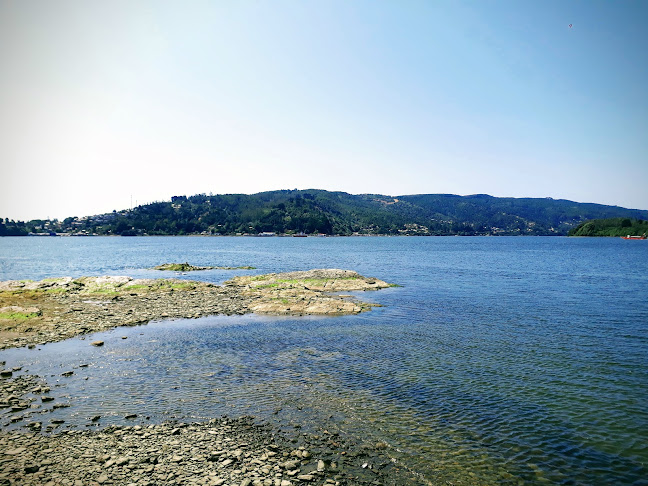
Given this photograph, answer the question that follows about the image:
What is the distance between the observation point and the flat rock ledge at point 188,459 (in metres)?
11.9

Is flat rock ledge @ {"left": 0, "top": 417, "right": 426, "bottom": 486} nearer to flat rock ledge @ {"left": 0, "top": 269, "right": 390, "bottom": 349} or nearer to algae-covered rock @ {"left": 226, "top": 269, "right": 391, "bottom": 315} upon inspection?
flat rock ledge @ {"left": 0, "top": 269, "right": 390, "bottom": 349}

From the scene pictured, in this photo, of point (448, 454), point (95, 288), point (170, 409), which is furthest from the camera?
point (95, 288)

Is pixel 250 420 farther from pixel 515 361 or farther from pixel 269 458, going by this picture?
pixel 515 361

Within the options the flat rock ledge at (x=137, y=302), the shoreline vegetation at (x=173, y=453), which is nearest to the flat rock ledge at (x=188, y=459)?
the shoreline vegetation at (x=173, y=453)

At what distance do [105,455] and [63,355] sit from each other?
14.6m

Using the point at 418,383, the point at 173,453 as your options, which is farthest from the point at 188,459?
the point at 418,383

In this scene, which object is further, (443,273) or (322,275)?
(443,273)

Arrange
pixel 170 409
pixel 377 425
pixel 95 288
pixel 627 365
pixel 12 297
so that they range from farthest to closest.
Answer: pixel 95 288 → pixel 12 297 → pixel 627 365 → pixel 170 409 → pixel 377 425

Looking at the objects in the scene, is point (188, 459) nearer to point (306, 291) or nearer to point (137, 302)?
point (137, 302)

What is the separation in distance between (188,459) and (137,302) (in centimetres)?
3516

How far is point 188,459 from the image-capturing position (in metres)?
13.1

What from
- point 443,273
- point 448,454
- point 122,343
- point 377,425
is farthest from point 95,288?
point 443,273

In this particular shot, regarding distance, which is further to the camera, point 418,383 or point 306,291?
point 306,291

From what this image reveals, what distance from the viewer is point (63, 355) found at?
24.6 metres
